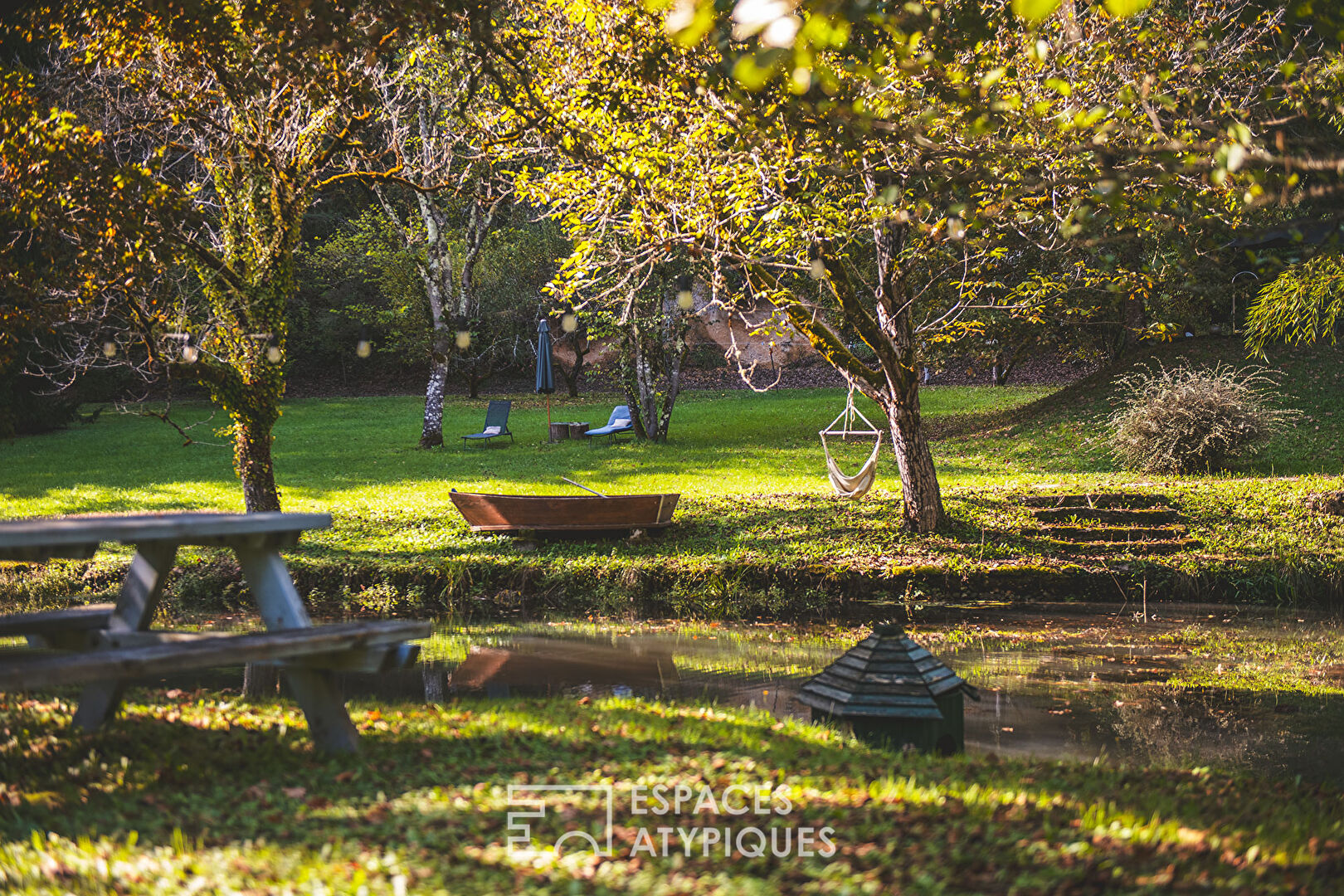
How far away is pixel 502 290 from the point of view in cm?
3192

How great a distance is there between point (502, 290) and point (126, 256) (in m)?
23.1

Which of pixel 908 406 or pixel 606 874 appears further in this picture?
pixel 908 406

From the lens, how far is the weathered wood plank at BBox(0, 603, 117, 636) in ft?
16.7

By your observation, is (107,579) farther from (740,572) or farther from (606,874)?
(606,874)

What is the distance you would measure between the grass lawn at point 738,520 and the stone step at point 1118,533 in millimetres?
357

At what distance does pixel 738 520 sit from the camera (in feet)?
47.2

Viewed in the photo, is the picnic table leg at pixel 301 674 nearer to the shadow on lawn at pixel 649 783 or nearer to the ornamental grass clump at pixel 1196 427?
the shadow on lawn at pixel 649 783

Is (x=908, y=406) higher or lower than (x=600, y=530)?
higher

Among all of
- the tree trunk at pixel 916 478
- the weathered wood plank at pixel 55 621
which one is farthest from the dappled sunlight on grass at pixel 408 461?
the weathered wood plank at pixel 55 621

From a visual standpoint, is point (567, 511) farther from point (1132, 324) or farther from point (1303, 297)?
point (1132, 324)

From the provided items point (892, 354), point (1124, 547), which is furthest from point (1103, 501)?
point (892, 354)

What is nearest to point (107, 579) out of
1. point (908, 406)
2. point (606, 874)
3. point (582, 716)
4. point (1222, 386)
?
point (582, 716)

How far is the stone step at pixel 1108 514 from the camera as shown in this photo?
13.6m

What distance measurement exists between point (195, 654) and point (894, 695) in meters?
3.49
